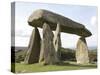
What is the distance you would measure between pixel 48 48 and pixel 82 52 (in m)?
0.45

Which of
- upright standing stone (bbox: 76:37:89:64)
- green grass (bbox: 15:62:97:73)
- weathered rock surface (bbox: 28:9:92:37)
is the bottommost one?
green grass (bbox: 15:62:97:73)

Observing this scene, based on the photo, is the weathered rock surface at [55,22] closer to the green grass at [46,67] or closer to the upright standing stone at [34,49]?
the upright standing stone at [34,49]

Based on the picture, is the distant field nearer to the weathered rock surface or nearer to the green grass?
the green grass

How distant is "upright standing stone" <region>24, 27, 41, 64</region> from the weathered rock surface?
10 centimetres

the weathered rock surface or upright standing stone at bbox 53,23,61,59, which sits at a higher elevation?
the weathered rock surface

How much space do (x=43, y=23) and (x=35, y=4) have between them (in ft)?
0.71

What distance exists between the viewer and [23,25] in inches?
95.0

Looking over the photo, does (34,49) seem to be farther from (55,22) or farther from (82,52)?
(82,52)

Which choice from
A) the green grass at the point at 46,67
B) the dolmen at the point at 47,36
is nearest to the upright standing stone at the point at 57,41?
the dolmen at the point at 47,36

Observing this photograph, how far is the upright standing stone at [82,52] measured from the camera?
2.70 meters

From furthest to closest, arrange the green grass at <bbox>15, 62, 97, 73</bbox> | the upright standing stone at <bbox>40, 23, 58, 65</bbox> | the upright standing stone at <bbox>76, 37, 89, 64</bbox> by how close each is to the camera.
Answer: the upright standing stone at <bbox>76, 37, 89, 64</bbox>
the upright standing stone at <bbox>40, 23, 58, 65</bbox>
the green grass at <bbox>15, 62, 97, 73</bbox>

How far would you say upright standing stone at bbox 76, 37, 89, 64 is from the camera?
8.86 ft

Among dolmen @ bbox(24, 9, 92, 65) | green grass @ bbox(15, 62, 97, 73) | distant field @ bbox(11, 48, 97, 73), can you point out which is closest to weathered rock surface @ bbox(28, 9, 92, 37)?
dolmen @ bbox(24, 9, 92, 65)
